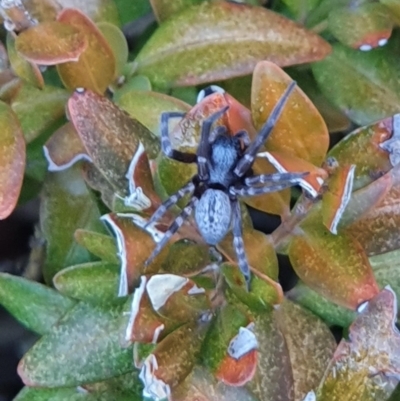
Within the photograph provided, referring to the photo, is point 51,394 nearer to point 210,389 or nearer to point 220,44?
point 210,389

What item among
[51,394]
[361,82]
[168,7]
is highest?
[168,7]

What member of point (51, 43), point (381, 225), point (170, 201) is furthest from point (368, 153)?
point (51, 43)

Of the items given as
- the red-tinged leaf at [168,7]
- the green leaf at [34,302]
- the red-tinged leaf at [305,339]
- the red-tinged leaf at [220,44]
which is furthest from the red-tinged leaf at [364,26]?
the green leaf at [34,302]

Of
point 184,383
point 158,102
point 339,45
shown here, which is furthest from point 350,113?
point 184,383

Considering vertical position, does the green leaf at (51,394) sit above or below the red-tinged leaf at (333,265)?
below

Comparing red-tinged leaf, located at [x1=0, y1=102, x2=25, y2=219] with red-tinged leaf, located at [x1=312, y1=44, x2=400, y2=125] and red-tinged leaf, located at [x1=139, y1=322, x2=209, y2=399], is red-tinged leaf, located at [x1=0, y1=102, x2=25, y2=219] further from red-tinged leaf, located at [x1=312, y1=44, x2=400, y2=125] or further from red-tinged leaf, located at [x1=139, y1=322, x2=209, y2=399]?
red-tinged leaf, located at [x1=312, y1=44, x2=400, y2=125]

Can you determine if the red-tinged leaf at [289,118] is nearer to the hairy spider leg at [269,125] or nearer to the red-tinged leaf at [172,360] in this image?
the hairy spider leg at [269,125]

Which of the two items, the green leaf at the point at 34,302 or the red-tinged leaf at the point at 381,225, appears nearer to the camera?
the red-tinged leaf at the point at 381,225

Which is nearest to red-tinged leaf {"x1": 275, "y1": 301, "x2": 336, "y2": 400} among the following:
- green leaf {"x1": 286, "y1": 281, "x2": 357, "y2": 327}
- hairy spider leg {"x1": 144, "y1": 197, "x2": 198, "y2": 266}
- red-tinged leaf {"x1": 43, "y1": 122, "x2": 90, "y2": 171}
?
green leaf {"x1": 286, "y1": 281, "x2": 357, "y2": 327}
